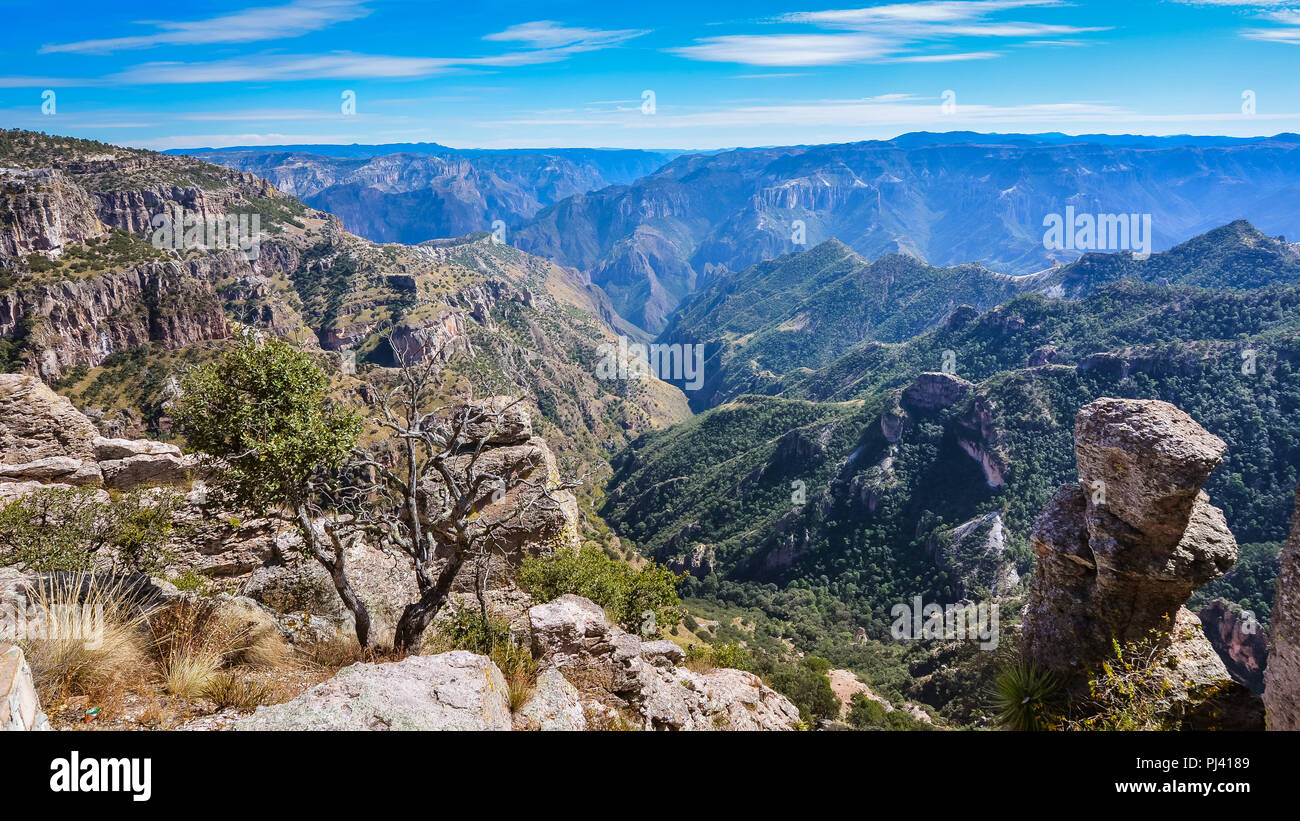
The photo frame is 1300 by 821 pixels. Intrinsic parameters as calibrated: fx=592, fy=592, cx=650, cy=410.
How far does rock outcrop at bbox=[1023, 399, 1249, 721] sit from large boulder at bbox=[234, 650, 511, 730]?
1433cm

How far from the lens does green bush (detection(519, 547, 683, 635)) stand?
74.6 feet

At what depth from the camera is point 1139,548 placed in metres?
14.9

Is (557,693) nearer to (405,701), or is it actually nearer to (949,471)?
(405,701)

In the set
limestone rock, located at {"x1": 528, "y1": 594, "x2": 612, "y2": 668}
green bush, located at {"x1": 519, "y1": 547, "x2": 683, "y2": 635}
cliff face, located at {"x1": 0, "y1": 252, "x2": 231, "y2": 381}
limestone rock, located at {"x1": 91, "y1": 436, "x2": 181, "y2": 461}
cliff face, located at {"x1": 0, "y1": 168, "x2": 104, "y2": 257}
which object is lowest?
green bush, located at {"x1": 519, "y1": 547, "x2": 683, "y2": 635}

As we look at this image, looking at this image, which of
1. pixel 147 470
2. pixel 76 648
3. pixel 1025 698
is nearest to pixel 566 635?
pixel 76 648

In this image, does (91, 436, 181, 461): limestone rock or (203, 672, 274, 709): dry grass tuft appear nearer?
(203, 672, 274, 709): dry grass tuft

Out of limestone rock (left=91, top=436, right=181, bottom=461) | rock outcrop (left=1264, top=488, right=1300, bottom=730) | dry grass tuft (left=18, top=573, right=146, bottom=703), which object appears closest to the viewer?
dry grass tuft (left=18, top=573, right=146, bottom=703)

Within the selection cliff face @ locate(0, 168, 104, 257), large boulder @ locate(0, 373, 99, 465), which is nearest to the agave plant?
large boulder @ locate(0, 373, 99, 465)

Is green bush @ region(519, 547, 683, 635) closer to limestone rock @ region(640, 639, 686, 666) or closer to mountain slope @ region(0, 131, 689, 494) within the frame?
limestone rock @ region(640, 639, 686, 666)

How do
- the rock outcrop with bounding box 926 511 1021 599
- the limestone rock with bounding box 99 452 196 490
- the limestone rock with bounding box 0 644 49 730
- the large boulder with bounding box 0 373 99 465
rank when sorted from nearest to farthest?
the limestone rock with bounding box 0 644 49 730, the large boulder with bounding box 0 373 99 465, the limestone rock with bounding box 99 452 196 490, the rock outcrop with bounding box 926 511 1021 599

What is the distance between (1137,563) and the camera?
14.8 metres

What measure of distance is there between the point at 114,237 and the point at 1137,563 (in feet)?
550
